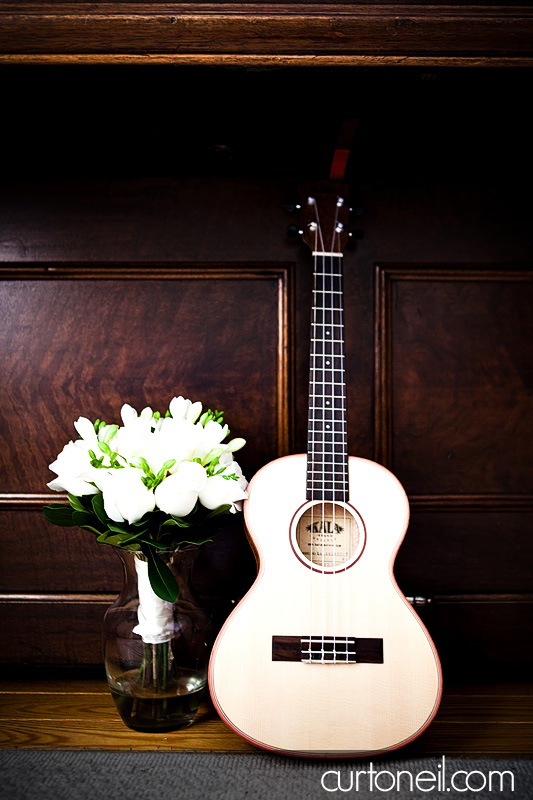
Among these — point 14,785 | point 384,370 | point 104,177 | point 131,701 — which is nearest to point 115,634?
point 131,701

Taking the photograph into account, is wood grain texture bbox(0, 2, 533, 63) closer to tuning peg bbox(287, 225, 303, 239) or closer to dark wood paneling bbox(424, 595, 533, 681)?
tuning peg bbox(287, 225, 303, 239)

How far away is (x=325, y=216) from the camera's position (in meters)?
1.28

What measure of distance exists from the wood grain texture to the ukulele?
23.7 inches

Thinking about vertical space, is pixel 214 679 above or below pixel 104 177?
below

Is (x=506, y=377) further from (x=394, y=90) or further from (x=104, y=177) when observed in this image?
(x=104, y=177)

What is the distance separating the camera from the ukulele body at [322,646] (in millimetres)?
991

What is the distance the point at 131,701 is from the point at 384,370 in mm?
813

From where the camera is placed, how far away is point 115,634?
1056 mm

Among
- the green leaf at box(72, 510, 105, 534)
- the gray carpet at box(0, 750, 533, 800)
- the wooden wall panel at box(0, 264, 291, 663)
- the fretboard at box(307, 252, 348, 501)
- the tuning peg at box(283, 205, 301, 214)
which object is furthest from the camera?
the wooden wall panel at box(0, 264, 291, 663)

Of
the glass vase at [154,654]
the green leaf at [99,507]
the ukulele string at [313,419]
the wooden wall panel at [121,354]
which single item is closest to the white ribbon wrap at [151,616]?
the glass vase at [154,654]

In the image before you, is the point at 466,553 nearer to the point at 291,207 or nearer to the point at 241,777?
the point at 241,777

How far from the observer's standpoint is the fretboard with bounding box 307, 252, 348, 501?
1.11 metres

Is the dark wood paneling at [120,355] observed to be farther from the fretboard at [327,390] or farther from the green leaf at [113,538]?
the green leaf at [113,538]

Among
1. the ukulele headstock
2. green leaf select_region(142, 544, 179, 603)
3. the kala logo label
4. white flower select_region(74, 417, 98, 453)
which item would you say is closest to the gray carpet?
green leaf select_region(142, 544, 179, 603)
